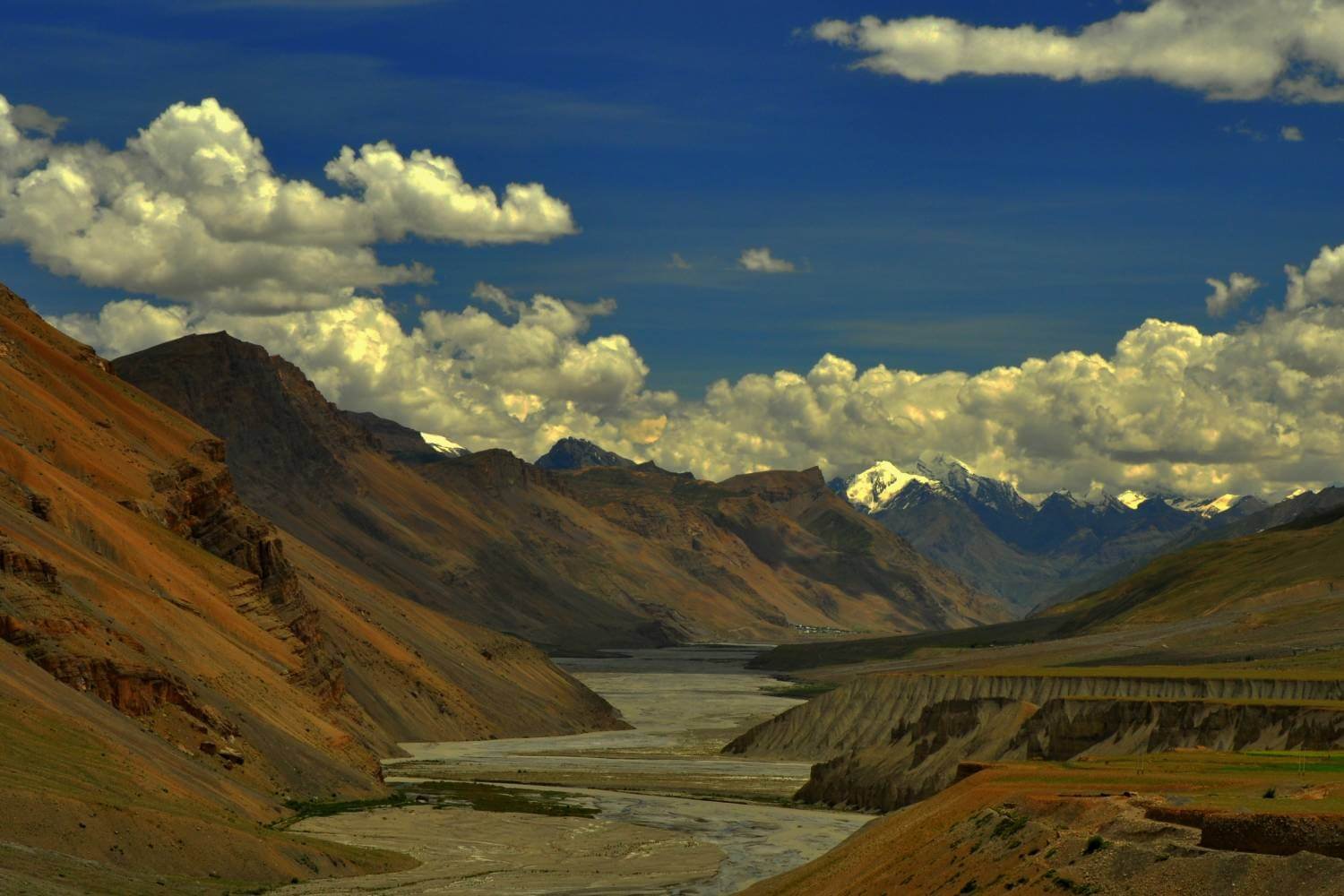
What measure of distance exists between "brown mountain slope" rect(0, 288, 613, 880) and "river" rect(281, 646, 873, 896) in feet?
19.5

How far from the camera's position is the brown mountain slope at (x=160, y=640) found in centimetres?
8419

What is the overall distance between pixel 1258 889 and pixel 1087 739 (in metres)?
76.9

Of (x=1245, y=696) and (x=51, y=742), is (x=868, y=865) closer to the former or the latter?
(x=51, y=742)

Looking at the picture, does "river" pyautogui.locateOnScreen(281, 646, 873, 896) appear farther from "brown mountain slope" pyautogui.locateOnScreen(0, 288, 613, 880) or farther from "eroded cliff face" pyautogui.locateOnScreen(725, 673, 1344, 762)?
"eroded cliff face" pyautogui.locateOnScreen(725, 673, 1344, 762)

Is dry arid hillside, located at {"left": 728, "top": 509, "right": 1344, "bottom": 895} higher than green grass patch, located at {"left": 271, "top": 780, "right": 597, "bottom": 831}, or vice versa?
dry arid hillside, located at {"left": 728, "top": 509, "right": 1344, "bottom": 895}

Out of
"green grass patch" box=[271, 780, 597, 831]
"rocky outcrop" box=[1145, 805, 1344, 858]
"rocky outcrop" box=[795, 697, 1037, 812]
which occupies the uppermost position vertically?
"rocky outcrop" box=[1145, 805, 1344, 858]

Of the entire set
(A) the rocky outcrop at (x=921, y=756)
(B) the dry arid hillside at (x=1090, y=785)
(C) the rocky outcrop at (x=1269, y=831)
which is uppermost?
(C) the rocky outcrop at (x=1269, y=831)

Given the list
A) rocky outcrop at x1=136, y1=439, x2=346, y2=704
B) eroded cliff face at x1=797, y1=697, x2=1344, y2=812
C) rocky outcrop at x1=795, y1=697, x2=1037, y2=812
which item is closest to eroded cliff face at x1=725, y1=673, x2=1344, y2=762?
eroded cliff face at x1=797, y1=697, x2=1344, y2=812

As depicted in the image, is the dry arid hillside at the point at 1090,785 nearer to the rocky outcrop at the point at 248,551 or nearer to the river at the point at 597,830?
the river at the point at 597,830

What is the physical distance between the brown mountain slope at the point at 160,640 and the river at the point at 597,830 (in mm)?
5936

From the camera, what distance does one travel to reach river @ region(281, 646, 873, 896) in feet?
293

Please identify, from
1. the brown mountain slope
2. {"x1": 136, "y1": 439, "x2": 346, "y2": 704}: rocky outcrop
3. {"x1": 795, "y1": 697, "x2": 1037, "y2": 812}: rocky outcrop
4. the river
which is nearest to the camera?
the brown mountain slope

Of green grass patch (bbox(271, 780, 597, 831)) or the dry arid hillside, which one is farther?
green grass patch (bbox(271, 780, 597, 831))

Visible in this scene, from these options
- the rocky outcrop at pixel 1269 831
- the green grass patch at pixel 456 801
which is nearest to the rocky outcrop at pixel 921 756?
the green grass patch at pixel 456 801
